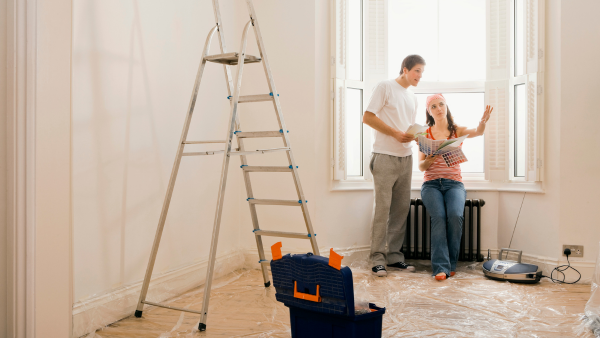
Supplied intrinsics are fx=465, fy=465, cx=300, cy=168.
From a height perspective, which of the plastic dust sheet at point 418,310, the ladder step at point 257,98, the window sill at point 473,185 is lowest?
the plastic dust sheet at point 418,310

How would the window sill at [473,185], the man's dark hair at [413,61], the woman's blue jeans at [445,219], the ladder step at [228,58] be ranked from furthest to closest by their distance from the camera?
the window sill at [473,185] < the man's dark hair at [413,61] < the woman's blue jeans at [445,219] < the ladder step at [228,58]

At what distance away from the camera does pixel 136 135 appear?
7.64ft

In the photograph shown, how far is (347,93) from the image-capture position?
359 centimetres

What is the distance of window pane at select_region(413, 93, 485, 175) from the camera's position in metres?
3.75

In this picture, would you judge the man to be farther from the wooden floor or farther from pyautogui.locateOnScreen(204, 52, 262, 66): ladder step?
pyautogui.locateOnScreen(204, 52, 262, 66): ladder step

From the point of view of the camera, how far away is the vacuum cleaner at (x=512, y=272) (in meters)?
2.93

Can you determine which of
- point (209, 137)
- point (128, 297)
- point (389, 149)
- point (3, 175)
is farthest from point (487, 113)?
point (3, 175)

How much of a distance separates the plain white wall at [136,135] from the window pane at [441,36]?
A: 1603 millimetres

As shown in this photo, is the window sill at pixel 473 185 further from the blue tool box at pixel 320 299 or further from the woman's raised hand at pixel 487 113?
the blue tool box at pixel 320 299

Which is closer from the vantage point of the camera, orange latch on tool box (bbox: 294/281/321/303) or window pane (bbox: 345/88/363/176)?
orange latch on tool box (bbox: 294/281/321/303)

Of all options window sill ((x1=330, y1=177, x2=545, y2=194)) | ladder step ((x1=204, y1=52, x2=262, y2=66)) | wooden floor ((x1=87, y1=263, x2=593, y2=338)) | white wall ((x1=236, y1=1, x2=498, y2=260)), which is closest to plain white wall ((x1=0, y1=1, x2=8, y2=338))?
wooden floor ((x1=87, y1=263, x2=593, y2=338))

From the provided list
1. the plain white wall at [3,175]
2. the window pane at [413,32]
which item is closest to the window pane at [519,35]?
the window pane at [413,32]

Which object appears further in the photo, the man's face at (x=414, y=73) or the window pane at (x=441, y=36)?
the window pane at (x=441, y=36)

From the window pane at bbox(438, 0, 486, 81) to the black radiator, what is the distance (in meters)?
1.09
